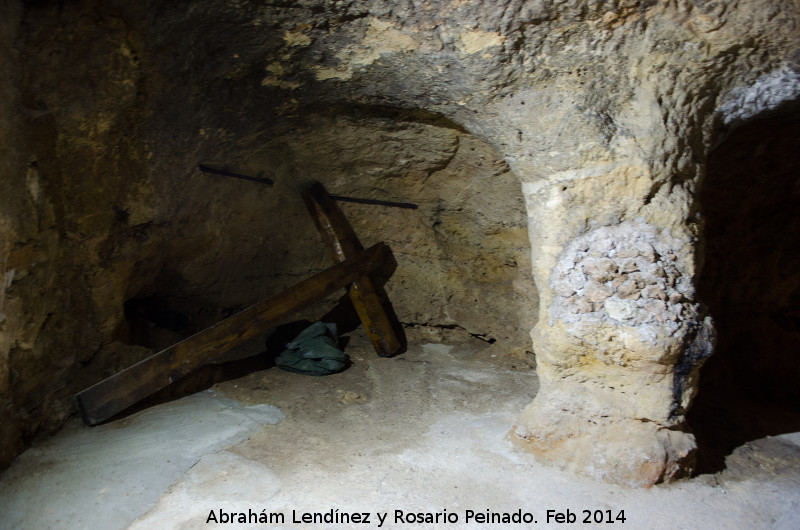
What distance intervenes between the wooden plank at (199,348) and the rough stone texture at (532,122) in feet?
0.72

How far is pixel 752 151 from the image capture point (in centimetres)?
273

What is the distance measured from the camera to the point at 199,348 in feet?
9.28

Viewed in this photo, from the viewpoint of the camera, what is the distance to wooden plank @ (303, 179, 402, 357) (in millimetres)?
3557

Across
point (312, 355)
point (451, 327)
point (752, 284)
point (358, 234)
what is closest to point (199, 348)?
point (312, 355)

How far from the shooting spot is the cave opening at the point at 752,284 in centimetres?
281

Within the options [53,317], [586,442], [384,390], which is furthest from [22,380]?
[586,442]

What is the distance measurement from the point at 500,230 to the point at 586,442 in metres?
1.43

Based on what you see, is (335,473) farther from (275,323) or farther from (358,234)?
(358,234)

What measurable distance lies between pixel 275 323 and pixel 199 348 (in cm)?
44

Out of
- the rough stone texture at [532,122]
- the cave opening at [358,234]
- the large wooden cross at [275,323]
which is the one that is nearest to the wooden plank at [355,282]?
the large wooden cross at [275,323]

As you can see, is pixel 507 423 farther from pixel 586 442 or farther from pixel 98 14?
pixel 98 14

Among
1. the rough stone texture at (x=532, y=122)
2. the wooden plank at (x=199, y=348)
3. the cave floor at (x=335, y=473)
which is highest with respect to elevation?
the rough stone texture at (x=532, y=122)

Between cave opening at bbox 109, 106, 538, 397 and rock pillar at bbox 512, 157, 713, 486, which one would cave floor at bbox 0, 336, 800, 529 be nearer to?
rock pillar at bbox 512, 157, 713, 486

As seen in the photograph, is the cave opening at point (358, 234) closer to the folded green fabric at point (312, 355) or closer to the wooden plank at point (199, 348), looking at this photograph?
the folded green fabric at point (312, 355)
